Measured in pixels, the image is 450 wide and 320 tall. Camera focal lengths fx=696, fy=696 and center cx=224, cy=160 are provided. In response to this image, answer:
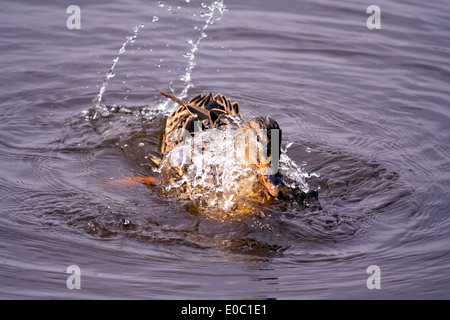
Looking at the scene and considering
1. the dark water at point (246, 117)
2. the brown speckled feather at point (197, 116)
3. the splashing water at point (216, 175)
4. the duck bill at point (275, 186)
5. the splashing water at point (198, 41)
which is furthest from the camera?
the splashing water at point (198, 41)

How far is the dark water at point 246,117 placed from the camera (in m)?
5.37

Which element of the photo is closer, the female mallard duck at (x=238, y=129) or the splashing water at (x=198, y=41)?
the female mallard duck at (x=238, y=129)

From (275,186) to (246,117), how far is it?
277 cm

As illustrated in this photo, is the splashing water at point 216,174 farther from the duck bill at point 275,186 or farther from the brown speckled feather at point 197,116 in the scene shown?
the duck bill at point 275,186

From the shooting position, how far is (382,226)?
6203 millimetres

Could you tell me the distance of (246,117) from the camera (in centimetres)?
879

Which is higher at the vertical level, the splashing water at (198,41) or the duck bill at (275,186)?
the splashing water at (198,41)

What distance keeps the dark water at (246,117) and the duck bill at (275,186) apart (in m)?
0.28

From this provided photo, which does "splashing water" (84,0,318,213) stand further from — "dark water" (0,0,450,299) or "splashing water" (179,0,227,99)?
A: "splashing water" (179,0,227,99)

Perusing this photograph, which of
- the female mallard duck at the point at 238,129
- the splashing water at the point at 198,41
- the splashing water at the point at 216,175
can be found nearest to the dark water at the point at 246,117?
the splashing water at the point at 198,41

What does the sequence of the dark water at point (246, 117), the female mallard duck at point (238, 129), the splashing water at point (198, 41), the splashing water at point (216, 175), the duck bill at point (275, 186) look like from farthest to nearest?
the splashing water at point (198, 41), the splashing water at point (216, 175), the female mallard duck at point (238, 129), the duck bill at point (275, 186), the dark water at point (246, 117)

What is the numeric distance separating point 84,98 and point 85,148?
1.47m

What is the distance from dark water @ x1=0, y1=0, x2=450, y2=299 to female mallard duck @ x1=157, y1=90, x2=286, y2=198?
0.33 meters

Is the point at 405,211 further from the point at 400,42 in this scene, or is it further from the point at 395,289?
the point at 400,42
